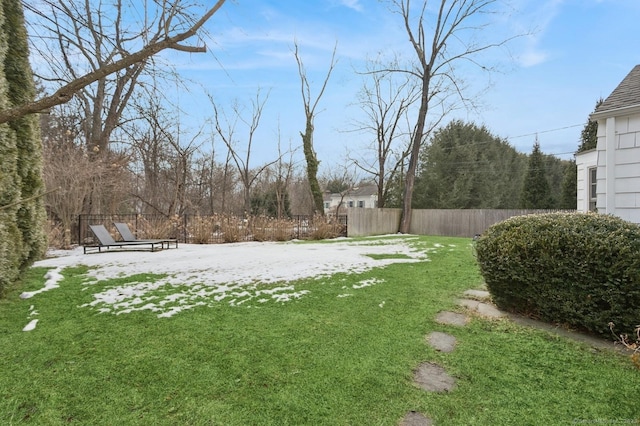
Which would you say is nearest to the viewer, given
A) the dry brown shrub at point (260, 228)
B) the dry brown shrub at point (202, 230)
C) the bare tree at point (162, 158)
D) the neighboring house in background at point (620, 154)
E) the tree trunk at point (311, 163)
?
the neighboring house in background at point (620, 154)

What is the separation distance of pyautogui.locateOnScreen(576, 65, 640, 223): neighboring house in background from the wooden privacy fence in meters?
9.97

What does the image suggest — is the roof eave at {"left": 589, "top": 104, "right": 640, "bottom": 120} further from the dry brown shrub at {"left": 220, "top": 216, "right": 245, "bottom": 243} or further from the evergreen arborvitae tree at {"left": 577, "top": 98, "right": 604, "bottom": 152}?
the evergreen arborvitae tree at {"left": 577, "top": 98, "right": 604, "bottom": 152}

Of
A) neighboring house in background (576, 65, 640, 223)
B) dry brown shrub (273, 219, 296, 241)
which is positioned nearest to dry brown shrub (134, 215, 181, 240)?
dry brown shrub (273, 219, 296, 241)

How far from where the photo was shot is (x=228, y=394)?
201 cm

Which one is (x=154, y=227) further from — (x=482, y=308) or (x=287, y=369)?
(x=482, y=308)

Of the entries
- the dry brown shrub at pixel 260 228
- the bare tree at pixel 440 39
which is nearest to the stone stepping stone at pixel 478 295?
the dry brown shrub at pixel 260 228

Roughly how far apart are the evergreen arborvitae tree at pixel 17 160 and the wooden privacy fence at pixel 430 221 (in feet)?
34.7

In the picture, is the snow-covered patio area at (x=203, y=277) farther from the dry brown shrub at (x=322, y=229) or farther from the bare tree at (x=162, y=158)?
the bare tree at (x=162, y=158)

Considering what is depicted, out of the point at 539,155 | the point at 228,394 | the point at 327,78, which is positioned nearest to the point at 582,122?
the point at 539,155

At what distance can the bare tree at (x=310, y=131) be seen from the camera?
1662cm

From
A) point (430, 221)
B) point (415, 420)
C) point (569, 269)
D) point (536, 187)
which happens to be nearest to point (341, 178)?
point (430, 221)

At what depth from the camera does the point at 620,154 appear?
13.8 ft

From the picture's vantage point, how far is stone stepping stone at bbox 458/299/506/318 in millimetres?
3482

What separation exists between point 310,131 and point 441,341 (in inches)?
594
